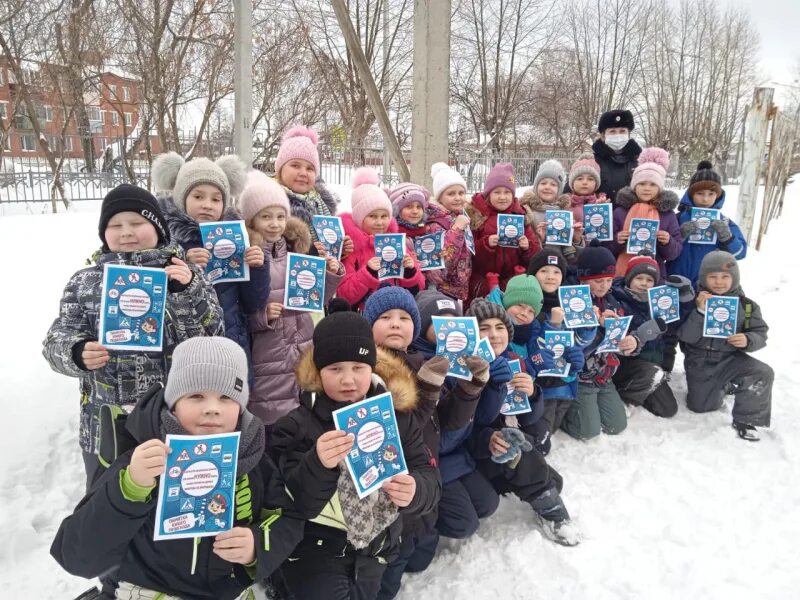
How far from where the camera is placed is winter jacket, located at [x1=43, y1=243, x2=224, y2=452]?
2377 mm

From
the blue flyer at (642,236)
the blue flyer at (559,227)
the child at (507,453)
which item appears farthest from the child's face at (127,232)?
the blue flyer at (642,236)

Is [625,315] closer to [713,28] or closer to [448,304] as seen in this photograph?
[448,304]

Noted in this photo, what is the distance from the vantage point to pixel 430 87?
5.06 m

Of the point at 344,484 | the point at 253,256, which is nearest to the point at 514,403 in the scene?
the point at 344,484

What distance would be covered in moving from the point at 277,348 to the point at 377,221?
1268 millimetres

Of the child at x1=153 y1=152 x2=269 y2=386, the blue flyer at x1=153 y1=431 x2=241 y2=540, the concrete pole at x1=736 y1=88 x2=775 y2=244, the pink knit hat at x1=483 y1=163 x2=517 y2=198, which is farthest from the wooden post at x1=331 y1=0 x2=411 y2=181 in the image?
the concrete pole at x1=736 y1=88 x2=775 y2=244

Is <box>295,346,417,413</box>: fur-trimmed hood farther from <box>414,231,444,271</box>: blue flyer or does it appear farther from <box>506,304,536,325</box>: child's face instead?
<box>414,231,444,271</box>: blue flyer

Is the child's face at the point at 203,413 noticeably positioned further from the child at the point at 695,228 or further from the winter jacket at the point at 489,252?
the child at the point at 695,228

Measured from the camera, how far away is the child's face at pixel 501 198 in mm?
4789

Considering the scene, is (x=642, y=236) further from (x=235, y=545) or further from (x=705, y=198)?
(x=235, y=545)

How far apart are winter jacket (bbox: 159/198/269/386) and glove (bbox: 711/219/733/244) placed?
4.42m

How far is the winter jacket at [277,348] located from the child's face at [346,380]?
910 millimetres

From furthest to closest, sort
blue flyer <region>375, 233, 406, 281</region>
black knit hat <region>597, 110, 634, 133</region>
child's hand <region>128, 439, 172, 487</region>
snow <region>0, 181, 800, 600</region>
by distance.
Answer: black knit hat <region>597, 110, 634, 133</region>, blue flyer <region>375, 233, 406, 281</region>, snow <region>0, 181, 800, 600</region>, child's hand <region>128, 439, 172, 487</region>

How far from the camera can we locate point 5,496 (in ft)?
10.3
